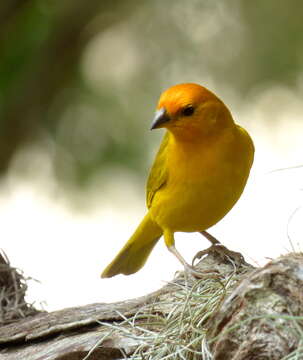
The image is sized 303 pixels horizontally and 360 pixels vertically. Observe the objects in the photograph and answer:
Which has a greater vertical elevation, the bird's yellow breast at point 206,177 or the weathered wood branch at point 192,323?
the bird's yellow breast at point 206,177

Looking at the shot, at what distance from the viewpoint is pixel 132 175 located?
4.79 meters

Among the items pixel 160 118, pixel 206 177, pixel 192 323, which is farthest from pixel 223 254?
pixel 192 323

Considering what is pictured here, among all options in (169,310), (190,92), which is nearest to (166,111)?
(190,92)

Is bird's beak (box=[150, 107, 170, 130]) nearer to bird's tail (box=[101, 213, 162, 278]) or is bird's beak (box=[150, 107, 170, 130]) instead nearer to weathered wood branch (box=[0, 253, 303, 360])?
weathered wood branch (box=[0, 253, 303, 360])

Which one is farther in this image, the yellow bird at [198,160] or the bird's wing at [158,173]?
the bird's wing at [158,173]

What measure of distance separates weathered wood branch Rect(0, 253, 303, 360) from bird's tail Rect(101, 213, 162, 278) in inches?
46.5

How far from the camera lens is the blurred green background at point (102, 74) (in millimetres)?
4430

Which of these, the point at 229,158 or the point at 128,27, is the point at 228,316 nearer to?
the point at 229,158

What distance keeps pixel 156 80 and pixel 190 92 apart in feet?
2.16

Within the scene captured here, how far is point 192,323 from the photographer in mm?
2738

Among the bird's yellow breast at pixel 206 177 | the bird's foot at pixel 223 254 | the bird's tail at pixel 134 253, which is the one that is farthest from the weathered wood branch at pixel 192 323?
the bird's tail at pixel 134 253

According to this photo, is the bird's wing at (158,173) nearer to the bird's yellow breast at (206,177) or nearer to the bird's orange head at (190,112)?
the bird's yellow breast at (206,177)

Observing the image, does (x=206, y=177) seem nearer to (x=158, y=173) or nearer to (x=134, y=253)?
(x=158, y=173)

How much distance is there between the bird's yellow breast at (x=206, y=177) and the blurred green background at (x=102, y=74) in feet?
1.08
